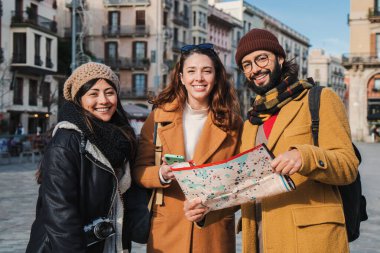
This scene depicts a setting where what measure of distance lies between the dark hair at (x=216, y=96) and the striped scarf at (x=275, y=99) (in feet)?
1.69

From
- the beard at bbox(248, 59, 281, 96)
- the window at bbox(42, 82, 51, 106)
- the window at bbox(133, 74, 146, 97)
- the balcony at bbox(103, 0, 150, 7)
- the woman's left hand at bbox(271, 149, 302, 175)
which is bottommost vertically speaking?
the woman's left hand at bbox(271, 149, 302, 175)

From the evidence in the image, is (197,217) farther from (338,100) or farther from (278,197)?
(338,100)

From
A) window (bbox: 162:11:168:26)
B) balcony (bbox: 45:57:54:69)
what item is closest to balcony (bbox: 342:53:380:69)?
window (bbox: 162:11:168:26)

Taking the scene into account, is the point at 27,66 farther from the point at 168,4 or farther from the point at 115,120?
the point at 115,120

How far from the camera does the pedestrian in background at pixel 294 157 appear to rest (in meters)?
2.51

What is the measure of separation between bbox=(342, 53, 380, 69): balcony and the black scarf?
46547 millimetres

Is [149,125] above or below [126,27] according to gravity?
below

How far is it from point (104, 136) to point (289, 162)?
1.23 metres

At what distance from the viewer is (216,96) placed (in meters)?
3.50

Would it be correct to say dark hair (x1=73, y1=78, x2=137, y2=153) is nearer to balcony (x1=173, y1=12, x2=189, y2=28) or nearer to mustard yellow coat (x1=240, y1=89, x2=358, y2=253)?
mustard yellow coat (x1=240, y1=89, x2=358, y2=253)

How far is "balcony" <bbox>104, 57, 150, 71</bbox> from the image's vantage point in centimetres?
4925

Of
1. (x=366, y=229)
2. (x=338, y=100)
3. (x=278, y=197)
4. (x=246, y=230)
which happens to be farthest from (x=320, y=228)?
(x=366, y=229)

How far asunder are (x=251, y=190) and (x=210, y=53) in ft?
3.86

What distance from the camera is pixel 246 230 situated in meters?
2.97
